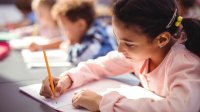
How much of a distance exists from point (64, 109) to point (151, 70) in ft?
1.06

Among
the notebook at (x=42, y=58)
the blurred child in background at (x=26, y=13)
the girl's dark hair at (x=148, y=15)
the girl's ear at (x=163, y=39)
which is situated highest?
the girl's dark hair at (x=148, y=15)

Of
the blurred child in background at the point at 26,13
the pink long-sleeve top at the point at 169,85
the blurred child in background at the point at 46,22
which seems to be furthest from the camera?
the blurred child in background at the point at 26,13

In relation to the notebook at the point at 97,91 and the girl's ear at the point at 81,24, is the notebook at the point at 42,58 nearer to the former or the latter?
the girl's ear at the point at 81,24

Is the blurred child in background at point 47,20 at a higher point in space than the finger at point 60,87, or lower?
lower

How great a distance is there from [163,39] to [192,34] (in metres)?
0.09

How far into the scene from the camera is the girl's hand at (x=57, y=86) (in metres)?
1.00

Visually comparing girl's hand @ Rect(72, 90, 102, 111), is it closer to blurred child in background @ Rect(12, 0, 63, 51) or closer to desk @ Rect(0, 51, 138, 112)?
desk @ Rect(0, 51, 138, 112)

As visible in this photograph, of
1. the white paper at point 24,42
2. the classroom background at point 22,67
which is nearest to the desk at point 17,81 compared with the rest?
the classroom background at point 22,67

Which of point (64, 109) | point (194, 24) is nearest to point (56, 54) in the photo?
point (64, 109)

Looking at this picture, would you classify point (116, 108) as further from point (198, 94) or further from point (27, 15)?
point (27, 15)

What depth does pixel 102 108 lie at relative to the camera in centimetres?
85

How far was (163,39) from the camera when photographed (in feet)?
3.05

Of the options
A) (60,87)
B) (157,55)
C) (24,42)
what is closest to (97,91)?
(60,87)

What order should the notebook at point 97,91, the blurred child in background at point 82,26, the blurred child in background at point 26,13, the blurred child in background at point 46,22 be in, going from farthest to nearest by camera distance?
the blurred child in background at point 26,13
the blurred child in background at point 46,22
the blurred child in background at point 82,26
the notebook at point 97,91
